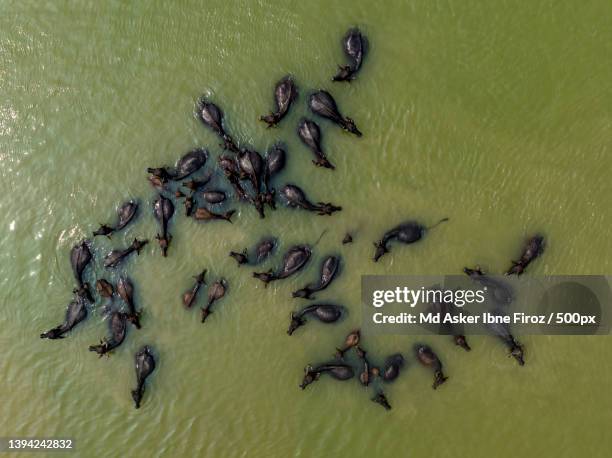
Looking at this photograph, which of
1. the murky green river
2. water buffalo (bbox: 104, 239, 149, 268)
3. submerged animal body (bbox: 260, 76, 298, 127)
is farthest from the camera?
the murky green river

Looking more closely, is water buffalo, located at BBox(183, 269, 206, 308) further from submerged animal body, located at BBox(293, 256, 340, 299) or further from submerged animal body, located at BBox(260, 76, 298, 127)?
submerged animal body, located at BBox(260, 76, 298, 127)

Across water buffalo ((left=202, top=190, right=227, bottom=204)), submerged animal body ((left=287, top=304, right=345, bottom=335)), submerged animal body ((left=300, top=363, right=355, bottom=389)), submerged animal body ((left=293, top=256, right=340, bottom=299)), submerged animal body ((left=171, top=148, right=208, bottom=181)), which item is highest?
submerged animal body ((left=171, top=148, right=208, bottom=181))

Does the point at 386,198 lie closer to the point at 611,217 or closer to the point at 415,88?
the point at 415,88

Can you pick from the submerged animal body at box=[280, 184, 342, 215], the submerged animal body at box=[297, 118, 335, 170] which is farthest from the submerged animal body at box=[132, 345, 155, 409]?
the submerged animal body at box=[297, 118, 335, 170]

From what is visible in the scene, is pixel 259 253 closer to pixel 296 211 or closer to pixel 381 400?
pixel 296 211

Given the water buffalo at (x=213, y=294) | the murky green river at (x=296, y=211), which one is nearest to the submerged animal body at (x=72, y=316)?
the murky green river at (x=296, y=211)

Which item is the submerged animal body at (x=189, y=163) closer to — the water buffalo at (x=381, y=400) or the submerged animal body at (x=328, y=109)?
the submerged animal body at (x=328, y=109)
